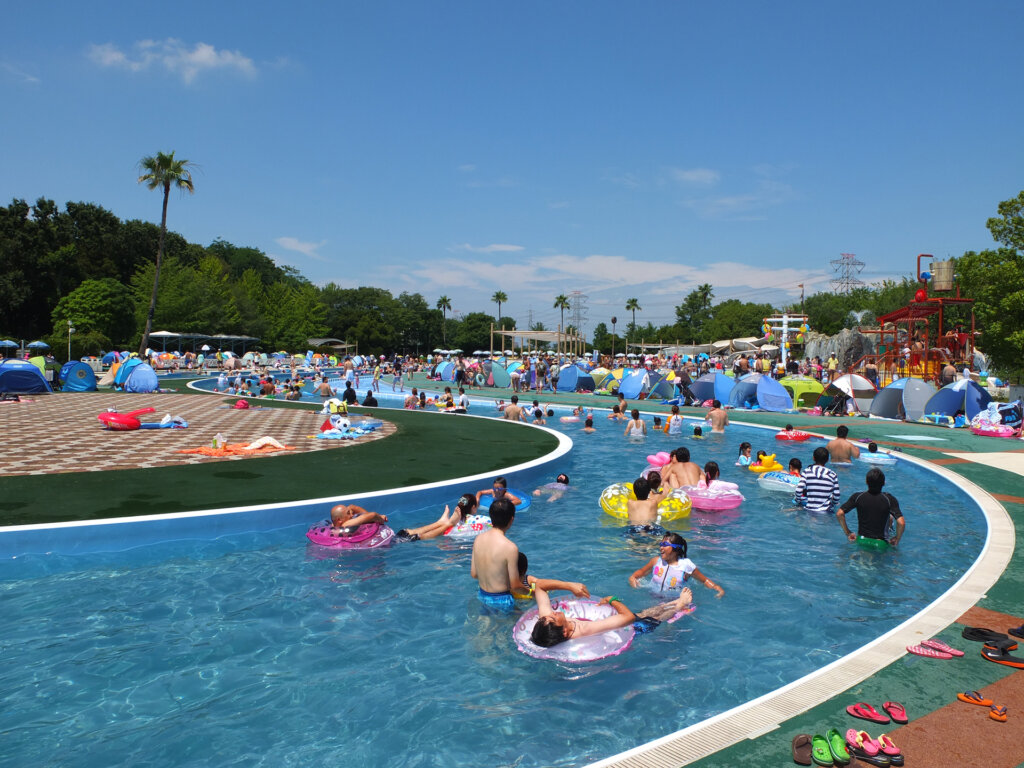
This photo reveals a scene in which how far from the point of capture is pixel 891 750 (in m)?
3.52

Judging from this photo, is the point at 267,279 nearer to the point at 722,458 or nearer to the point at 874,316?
the point at 874,316

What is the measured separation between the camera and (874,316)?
8094 cm

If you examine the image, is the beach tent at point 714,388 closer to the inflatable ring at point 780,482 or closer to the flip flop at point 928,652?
the inflatable ring at point 780,482

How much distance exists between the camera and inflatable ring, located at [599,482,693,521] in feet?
32.4

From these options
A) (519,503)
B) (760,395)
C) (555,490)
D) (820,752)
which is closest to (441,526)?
(519,503)

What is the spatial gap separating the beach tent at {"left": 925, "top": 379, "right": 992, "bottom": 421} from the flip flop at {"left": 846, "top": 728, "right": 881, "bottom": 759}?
21.1m

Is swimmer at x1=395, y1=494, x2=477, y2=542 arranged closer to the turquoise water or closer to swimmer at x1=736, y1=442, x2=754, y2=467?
the turquoise water

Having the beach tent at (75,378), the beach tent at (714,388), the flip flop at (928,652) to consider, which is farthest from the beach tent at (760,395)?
the beach tent at (75,378)

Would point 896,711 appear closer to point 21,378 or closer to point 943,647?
point 943,647

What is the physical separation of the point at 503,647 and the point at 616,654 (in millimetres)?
999

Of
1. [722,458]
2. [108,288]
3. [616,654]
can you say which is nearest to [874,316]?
[722,458]

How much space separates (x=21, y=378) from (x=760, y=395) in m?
28.2

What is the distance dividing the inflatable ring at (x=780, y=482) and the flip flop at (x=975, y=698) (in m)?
7.45

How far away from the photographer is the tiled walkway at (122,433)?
11609mm
